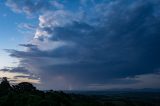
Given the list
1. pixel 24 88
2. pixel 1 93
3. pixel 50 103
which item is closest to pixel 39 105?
pixel 50 103

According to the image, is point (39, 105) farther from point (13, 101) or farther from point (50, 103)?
point (13, 101)

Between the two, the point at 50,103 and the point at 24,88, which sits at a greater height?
the point at 24,88

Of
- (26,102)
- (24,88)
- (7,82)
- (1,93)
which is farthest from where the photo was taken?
(7,82)

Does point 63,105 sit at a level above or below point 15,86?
below

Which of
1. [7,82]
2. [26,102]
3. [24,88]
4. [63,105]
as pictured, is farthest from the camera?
[7,82]

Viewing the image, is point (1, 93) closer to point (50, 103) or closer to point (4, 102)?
point (4, 102)

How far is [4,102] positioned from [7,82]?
8765 cm

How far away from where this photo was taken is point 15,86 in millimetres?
162375

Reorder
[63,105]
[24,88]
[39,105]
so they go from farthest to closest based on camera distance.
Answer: [24,88]
[63,105]
[39,105]

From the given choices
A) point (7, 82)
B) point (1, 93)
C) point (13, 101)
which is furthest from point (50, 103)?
point (7, 82)

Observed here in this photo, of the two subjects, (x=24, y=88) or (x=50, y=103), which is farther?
(x=24, y=88)

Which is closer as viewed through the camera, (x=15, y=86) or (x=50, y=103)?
(x=50, y=103)

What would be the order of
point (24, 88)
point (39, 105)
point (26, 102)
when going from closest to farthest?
point (39, 105) → point (26, 102) → point (24, 88)

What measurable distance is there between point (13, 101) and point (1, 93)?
40421 millimetres
